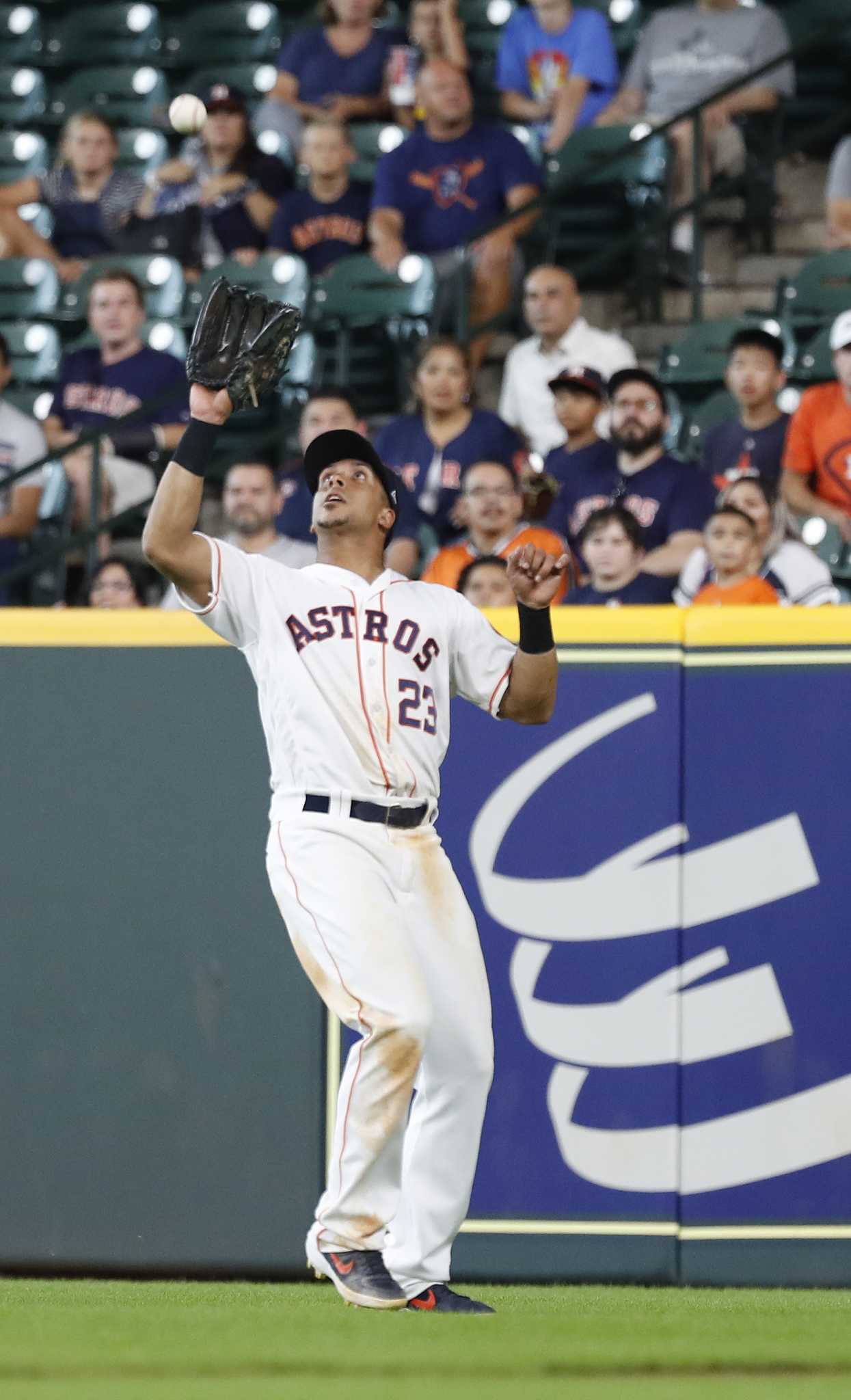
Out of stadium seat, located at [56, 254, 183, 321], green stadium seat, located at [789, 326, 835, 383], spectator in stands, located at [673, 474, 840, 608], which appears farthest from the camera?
stadium seat, located at [56, 254, 183, 321]

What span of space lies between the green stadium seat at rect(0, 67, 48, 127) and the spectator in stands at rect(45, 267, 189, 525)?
129 inches

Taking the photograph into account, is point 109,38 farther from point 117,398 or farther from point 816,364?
point 816,364

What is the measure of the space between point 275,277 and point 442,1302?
20.7ft

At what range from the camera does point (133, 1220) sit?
17.9 ft

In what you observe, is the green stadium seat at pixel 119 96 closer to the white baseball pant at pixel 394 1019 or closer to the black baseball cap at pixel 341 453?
the black baseball cap at pixel 341 453

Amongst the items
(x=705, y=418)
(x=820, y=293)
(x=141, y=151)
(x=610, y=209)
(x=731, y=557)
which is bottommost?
(x=731, y=557)

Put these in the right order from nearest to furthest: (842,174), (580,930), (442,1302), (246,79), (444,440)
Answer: (442,1302), (580,930), (444,440), (842,174), (246,79)

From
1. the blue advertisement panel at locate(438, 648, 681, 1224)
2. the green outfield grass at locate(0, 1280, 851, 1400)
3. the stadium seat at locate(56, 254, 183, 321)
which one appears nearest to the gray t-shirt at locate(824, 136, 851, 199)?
the stadium seat at locate(56, 254, 183, 321)

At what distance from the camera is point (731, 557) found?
6879 millimetres

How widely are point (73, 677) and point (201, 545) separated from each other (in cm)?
122

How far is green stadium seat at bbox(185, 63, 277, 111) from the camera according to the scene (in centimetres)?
1192

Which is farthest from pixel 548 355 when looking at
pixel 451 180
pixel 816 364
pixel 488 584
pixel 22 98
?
pixel 22 98

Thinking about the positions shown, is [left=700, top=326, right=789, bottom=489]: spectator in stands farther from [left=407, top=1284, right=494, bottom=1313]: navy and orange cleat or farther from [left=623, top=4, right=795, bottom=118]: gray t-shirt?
[left=407, top=1284, right=494, bottom=1313]: navy and orange cleat

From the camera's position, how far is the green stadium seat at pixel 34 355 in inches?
405
